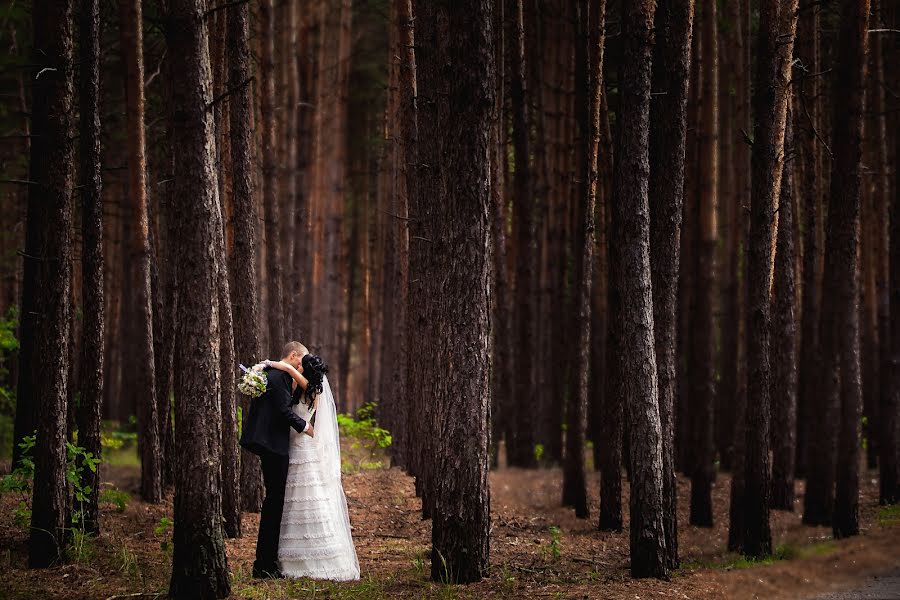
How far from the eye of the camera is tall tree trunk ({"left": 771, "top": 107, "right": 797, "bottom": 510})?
43.2ft

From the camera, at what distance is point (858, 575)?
24.7 feet

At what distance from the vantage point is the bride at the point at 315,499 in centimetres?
877

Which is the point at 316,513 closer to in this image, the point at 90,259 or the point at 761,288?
the point at 90,259

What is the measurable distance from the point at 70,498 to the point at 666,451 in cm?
652

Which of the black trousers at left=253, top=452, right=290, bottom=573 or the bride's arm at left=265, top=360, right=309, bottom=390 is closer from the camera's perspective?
the black trousers at left=253, top=452, right=290, bottom=573

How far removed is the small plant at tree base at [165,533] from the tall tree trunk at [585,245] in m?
6.12

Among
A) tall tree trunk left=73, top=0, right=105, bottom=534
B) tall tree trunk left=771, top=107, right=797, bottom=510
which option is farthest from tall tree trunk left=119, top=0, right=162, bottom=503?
tall tree trunk left=771, top=107, right=797, bottom=510

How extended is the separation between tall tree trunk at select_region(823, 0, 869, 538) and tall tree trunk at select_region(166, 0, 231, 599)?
27.1 ft

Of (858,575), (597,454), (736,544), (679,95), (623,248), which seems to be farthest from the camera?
(597,454)

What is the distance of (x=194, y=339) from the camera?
702 cm

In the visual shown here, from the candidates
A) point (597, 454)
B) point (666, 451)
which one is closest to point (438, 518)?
point (666, 451)

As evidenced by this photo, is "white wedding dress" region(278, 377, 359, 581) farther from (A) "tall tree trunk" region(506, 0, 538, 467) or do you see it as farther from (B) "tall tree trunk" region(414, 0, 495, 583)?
(A) "tall tree trunk" region(506, 0, 538, 467)

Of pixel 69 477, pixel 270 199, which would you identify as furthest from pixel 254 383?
pixel 270 199

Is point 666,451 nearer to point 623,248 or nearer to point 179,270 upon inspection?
point 623,248
